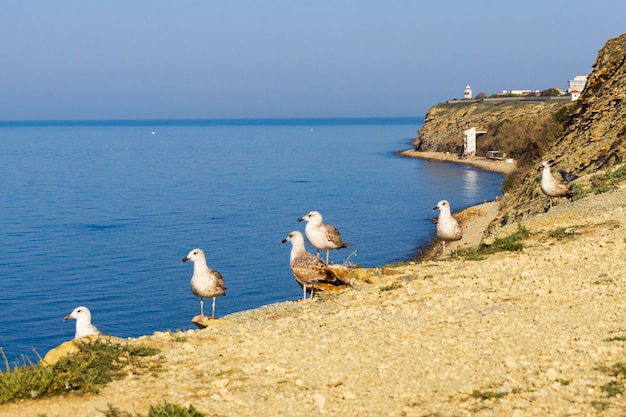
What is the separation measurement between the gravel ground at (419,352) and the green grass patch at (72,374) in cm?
18

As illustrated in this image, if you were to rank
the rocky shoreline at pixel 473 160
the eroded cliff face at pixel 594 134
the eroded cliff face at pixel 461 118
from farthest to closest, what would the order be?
the eroded cliff face at pixel 461 118 → the rocky shoreline at pixel 473 160 → the eroded cliff face at pixel 594 134

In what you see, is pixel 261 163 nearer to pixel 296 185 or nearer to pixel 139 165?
pixel 139 165

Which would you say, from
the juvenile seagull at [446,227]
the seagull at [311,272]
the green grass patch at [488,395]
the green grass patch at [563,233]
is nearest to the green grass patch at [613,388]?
the green grass patch at [488,395]

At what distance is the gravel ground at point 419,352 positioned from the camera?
308 inches

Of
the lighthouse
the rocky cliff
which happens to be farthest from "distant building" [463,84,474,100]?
the rocky cliff

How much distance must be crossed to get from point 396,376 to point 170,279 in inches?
1225

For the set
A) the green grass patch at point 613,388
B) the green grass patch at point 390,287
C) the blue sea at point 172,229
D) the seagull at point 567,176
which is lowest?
the blue sea at point 172,229

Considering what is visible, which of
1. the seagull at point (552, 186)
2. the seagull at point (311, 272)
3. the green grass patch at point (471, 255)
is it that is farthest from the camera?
the seagull at point (552, 186)

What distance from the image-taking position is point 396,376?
8.66m

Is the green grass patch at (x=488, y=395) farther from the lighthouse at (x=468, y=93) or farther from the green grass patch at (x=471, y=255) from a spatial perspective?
the lighthouse at (x=468, y=93)

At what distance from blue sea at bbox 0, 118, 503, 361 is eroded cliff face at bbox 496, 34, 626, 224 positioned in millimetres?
8315

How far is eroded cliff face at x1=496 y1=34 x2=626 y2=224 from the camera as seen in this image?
95.5 feet

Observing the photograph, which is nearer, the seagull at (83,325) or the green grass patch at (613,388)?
the green grass patch at (613,388)

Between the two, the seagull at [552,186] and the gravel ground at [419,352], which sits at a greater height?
the seagull at [552,186]
